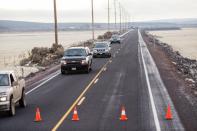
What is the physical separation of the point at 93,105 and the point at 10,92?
397 cm

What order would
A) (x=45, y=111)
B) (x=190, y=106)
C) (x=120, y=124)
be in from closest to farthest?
(x=120, y=124) → (x=45, y=111) → (x=190, y=106)

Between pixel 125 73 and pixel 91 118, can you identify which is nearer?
pixel 91 118

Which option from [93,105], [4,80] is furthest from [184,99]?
[4,80]

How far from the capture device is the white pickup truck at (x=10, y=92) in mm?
16511

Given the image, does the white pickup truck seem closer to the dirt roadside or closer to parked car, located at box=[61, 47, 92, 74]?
the dirt roadside

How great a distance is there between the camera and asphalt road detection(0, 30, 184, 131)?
15.4 meters

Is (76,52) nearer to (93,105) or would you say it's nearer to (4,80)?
(93,105)

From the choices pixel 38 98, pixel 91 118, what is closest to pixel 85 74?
pixel 38 98

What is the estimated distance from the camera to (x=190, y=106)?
1991cm

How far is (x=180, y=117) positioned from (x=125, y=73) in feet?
56.9

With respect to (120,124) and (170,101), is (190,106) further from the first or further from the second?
(120,124)

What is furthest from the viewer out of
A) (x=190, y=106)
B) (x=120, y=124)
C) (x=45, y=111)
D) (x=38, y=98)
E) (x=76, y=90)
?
(x=76, y=90)

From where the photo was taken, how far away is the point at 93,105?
65.0 ft

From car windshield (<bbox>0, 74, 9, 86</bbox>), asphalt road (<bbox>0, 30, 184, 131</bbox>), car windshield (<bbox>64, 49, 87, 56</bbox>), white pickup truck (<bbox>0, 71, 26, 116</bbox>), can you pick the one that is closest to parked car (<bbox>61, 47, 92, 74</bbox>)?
car windshield (<bbox>64, 49, 87, 56</bbox>)
